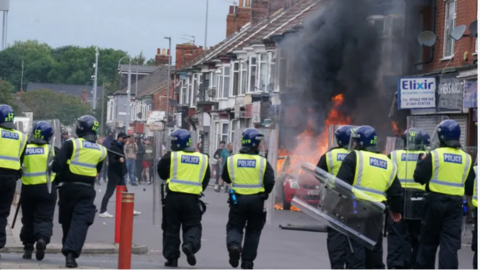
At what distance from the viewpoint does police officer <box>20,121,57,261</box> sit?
36.4 ft

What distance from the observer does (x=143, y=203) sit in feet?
78.7

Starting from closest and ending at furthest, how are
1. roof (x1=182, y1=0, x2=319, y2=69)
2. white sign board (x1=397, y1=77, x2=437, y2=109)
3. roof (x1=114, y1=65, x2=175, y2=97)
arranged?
white sign board (x1=397, y1=77, x2=437, y2=109) < roof (x1=182, y1=0, x2=319, y2=69) < roof (x1=114, y1=65, x2=175, y2=97)

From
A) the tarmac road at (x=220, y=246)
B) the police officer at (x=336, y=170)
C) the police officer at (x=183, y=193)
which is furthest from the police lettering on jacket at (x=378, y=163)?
the tarmac road at (x=220, y=246)

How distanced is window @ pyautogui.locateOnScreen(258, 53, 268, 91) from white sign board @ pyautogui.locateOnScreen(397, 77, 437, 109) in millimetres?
18784

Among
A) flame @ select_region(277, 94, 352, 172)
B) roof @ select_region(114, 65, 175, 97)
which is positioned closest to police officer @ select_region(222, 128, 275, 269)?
flame @ select_region(277, 94, 352, 172)

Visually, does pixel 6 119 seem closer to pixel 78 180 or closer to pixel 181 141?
pixel 78 180

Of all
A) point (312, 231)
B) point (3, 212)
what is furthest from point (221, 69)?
point (3, 212)

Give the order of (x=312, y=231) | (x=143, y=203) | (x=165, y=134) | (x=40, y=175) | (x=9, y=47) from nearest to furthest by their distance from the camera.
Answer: (x=40, y=175)
(x=165, y=134)
(x=312, y=231)
(x=143, y=203)
(x=9, y=47)

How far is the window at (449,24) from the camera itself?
25.1 metres

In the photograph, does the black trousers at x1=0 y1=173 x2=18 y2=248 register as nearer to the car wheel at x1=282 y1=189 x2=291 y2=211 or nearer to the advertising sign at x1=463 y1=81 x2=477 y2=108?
the car wheel at x1=282 y1=189 x2=291 y2=211

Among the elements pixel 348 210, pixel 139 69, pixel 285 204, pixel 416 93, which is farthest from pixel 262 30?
pixel 139 69

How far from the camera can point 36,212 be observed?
11172 mm

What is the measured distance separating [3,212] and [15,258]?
678 mm

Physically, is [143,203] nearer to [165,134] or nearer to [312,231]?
[312,231]
